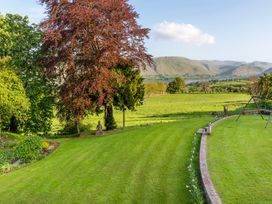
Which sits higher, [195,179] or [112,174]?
[195,179]

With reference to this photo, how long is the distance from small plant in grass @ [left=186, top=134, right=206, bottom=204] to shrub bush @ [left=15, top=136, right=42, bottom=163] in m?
9.34

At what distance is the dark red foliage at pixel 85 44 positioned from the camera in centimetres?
2331

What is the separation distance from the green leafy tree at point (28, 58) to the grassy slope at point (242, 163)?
16.8 m

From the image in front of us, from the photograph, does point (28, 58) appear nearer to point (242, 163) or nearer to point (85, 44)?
point (85, 44)

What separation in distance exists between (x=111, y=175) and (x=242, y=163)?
5.18m

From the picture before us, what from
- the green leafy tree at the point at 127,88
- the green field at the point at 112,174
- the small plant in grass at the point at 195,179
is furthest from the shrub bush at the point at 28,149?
the small plant in grass at the point at 195,179

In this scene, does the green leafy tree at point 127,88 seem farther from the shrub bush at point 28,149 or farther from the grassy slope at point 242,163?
the grassy slope at point 242,163

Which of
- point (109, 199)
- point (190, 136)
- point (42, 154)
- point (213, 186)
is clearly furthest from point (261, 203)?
point (42, 154)

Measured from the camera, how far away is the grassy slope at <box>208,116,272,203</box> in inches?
360

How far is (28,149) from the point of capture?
Result: 725 inches

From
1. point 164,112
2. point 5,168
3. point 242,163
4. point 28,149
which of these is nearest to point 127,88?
point 28,149

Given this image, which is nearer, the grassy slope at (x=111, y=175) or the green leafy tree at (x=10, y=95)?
the grassy slope at (x=111, y=175)

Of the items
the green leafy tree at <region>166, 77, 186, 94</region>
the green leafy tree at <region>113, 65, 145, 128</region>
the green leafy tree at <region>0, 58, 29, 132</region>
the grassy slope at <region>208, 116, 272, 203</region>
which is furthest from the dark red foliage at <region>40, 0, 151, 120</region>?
the green leafy tree at <region>166, 77, 186, 94</region>

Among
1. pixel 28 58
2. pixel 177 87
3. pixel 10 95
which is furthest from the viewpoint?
pixel 177 87
